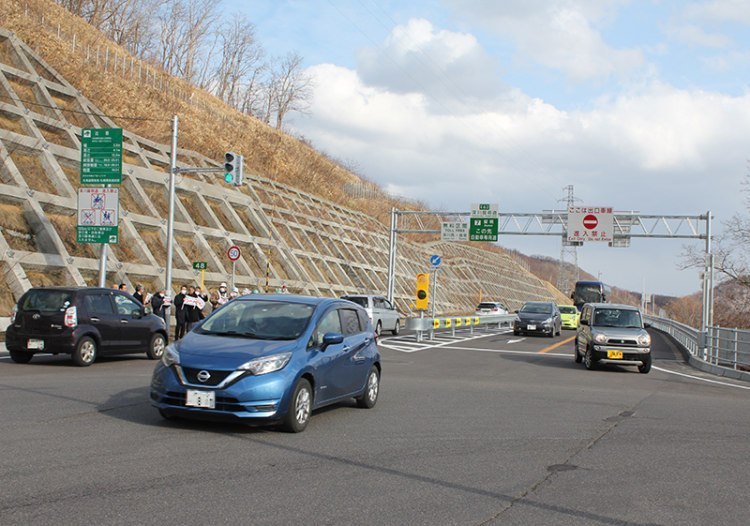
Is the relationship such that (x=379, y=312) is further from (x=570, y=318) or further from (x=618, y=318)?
(x=570, y=318)

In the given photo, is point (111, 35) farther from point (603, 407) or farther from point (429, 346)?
point (603, 407)

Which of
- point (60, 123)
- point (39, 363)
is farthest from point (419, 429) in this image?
point (60, 123)

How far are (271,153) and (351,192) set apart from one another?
63.4 feet

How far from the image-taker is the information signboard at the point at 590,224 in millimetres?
43156

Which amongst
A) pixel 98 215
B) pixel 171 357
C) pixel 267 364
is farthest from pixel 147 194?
pixel 267 364

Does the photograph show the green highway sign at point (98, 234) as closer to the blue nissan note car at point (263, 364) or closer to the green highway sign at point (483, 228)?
the blue nissan note car at point (263, 364)

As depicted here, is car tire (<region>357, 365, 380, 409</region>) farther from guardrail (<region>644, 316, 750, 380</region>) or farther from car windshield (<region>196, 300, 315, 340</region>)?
guardrail (<region>644, 316, 750, 380</region>)

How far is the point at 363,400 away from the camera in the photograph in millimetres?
11289

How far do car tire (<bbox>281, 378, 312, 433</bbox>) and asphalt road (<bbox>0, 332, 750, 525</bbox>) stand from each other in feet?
0.49

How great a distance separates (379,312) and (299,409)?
2337 cm

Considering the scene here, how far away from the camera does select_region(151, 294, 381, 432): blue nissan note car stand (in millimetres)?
8461

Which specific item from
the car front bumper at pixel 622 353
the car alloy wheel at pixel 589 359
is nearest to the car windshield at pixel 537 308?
the car alloy wheel at pixel 589 359

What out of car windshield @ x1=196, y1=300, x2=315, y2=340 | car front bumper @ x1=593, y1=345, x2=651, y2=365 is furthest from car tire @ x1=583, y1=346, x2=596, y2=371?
car windshield @ x1=196, y1=300, x2=315, y2=340

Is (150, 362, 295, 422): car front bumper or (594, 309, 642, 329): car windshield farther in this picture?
(594, 309, 642, 329): car windshield
